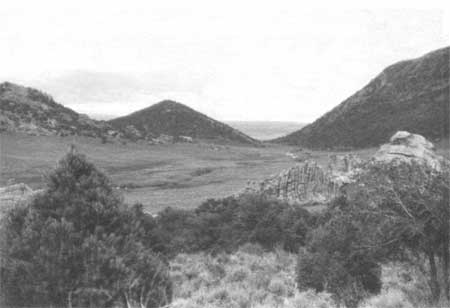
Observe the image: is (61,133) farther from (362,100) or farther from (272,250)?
(362,100)

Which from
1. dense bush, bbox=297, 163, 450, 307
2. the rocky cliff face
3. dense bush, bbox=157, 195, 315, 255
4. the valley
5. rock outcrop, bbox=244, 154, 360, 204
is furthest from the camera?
the valley

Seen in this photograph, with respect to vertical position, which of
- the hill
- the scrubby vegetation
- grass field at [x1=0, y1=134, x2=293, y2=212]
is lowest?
grass field at [x1=0, y1=134, x2=293, y2=212]

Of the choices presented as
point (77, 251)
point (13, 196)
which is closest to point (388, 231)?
point (77, 251)

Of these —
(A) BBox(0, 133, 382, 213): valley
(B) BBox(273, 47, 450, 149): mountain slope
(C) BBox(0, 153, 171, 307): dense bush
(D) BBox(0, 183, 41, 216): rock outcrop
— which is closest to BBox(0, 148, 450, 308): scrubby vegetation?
(C) BBox(0, 153, 171, 307): dense bush

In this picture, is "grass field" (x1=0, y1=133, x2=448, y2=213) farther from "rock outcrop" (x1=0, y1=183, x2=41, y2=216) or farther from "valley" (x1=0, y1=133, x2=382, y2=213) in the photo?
"rock outcrop" (x1=0, y1=183, x2=41, y2=216)

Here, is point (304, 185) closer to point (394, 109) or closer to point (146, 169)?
point (146, 169)

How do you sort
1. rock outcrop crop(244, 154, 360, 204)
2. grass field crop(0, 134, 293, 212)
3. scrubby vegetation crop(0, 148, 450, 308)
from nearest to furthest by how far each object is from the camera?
scrubby vegetation crop(0, 148, 450, 308) < rock outcrop crop(244, 154, 360, 204) < grass field crop(0, 134, 293, 212)

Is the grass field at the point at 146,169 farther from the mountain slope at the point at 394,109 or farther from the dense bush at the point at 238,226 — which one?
the mountain slope at the point at 394,109

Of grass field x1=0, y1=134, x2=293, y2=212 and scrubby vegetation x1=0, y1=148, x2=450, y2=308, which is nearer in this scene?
scrubby vegetation x1=0, y1=148, x2=450, y2=308

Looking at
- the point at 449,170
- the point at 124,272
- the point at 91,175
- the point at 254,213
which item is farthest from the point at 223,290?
the point at 254,213
